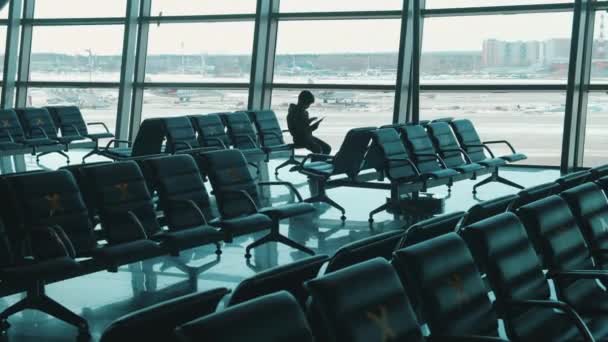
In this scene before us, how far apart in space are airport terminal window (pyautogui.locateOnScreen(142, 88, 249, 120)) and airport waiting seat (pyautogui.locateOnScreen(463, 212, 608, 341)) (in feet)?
27.0

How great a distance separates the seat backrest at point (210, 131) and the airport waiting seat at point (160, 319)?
6.45 metres

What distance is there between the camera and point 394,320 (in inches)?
75.3

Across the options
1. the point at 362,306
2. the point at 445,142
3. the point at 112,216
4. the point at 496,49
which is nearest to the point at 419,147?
the point at 445,142

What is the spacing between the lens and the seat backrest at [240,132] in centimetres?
877

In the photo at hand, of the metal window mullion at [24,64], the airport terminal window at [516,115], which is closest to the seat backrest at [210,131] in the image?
the airport terminal window at [516,115]

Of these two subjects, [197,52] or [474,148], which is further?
[197,52]

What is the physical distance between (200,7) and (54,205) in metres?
7.19

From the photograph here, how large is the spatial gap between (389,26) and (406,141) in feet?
11.0

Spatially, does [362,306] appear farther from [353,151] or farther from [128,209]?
[353,151]

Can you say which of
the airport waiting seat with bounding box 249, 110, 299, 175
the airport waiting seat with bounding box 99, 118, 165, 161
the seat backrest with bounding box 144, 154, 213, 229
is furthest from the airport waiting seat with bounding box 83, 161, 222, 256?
the airport waiting seat with bounding box 249, 110, 299, 175

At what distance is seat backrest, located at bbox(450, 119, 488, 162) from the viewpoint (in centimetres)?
786

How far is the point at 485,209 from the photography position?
3.10 metres

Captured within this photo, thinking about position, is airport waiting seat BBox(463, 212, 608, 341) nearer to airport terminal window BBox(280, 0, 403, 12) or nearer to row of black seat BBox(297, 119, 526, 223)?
row of black seat BBox(297, 119, 526, 223)

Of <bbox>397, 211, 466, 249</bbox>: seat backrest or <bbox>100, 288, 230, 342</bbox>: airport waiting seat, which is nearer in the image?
<bbox>100, 288, 230, 342</bbox>: airport waiting seat
